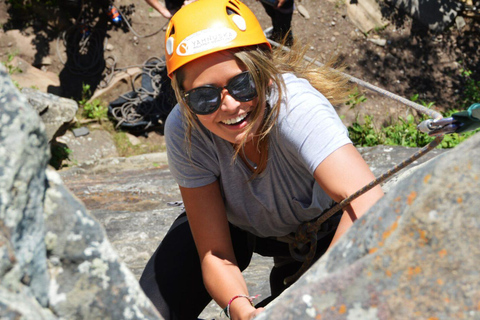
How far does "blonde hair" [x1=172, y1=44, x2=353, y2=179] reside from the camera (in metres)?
Result: 1.81

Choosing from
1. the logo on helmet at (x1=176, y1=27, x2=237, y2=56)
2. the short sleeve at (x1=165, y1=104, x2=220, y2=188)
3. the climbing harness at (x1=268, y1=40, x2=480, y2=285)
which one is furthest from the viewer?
the short sleeve at (x1=165, y1=104, x2=220, y2=188)

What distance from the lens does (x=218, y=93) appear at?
1.80 metres

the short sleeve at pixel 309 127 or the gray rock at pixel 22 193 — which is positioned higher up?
the gray rock at pixel 22 193

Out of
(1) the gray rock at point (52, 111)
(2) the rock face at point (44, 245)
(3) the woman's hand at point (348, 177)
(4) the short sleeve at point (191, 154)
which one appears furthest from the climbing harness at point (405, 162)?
(1) the gray rock at point (52, 111)

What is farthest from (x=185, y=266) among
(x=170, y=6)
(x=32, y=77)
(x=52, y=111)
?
(x=32, y=77)

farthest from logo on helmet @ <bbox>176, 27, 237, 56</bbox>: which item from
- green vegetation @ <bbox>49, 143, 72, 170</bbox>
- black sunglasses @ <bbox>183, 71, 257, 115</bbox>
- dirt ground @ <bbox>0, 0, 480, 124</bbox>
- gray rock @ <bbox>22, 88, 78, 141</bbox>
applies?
dirt ground @ <bbox>0, 0, 480, 124</bbox>

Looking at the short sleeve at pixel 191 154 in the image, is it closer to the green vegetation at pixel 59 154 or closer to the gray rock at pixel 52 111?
the gray rock at pixel 52 111

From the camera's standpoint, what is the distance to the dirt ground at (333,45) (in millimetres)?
7410

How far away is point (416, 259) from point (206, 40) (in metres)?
1.12

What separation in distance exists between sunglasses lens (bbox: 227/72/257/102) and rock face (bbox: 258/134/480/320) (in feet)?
2.83

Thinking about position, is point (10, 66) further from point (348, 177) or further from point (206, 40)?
point (348, 177)

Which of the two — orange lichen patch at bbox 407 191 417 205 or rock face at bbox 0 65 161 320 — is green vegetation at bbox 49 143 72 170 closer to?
rock face at bbox 0 65 161 320

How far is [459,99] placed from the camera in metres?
7.23

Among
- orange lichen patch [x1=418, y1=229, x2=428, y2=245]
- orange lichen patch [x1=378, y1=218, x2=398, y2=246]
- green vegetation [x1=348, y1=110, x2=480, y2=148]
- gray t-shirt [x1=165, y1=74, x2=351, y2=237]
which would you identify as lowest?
green vegetation [x1=348, y1=110, x2=480, y2=148]
